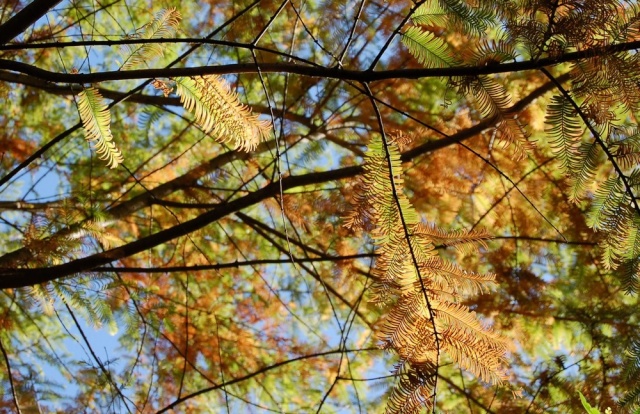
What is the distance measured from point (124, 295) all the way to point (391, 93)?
190 centimetres

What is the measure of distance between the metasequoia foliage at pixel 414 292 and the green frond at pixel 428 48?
22 cm

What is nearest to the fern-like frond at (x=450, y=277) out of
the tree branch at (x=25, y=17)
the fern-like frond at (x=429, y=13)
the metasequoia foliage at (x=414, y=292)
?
the metasequoia foliage at (x=414, y=292)

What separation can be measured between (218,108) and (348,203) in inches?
52.7

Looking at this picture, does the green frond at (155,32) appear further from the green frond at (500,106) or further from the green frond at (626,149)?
the green frond at (626,149)

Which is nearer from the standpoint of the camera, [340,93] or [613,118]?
[613,118]

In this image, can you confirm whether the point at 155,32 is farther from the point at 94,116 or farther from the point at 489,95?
the point at 489,95

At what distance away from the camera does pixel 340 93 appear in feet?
11.8

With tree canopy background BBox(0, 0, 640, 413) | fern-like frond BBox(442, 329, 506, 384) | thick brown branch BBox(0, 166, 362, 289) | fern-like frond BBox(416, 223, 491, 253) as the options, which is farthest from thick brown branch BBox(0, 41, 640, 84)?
thick brown branch BBox(0, 166, 362, 289)

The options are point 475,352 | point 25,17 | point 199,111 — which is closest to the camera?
point 25,17

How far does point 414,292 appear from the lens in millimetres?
1497

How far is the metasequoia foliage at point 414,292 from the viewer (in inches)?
56.9

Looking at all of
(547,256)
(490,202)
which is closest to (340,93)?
(490,202)

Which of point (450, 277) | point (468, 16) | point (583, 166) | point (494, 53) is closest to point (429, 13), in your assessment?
point (468, 16)

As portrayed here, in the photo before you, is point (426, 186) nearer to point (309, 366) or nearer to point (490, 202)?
point (490, 202)
